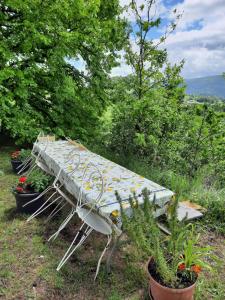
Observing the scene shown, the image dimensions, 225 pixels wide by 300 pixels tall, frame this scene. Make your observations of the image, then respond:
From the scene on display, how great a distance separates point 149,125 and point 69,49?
Answer: 11.5 ft

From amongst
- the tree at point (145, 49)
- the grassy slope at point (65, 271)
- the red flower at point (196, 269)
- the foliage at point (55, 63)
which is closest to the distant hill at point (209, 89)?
the tree at point (145, 49)

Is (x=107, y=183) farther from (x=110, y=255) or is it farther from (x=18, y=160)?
(x=18, y=160)

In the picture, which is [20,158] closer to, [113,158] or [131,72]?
[113,158]

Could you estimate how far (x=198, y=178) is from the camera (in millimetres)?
4461

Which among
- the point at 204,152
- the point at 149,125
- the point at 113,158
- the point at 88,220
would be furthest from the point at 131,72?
the point at 88,220

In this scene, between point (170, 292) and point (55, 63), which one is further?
point (55, 63)

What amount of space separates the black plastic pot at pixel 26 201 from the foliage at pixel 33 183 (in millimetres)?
79

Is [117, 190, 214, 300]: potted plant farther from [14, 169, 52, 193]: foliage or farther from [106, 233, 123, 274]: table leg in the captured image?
[14, 169, 52, 193]: foliage

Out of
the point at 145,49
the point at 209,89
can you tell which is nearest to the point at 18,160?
the point at 145,49

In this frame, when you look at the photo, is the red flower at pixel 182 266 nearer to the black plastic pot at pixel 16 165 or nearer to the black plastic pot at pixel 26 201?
the black plastic pot at pixel 26 201

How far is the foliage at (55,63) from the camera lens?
6.14 m

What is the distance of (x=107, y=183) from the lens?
9.45 ft

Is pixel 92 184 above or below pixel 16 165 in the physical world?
above

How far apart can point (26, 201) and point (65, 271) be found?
129 cm
